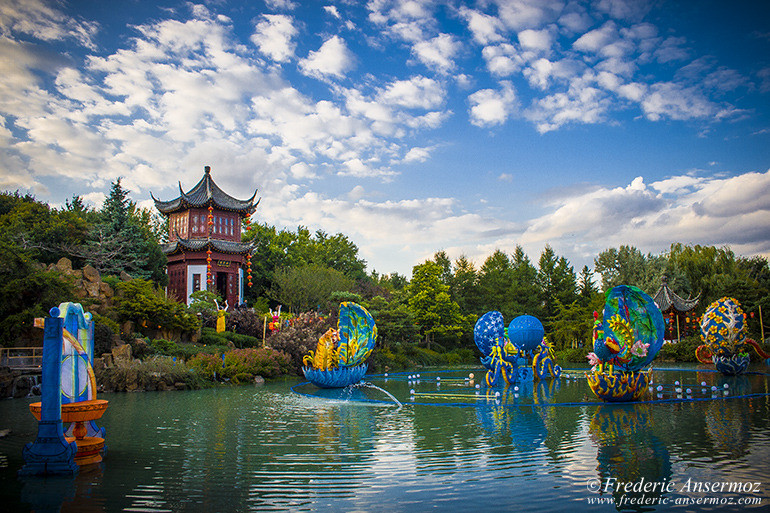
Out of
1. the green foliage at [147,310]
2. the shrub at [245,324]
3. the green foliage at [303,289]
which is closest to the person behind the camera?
the green foliage at [147,310]

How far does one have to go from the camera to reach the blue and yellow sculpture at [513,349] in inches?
619

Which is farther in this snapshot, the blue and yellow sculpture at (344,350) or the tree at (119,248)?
the tree at (119,248)

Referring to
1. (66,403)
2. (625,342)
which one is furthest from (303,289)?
(66,403)

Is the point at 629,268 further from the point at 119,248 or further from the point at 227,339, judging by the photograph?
the point at 119,248

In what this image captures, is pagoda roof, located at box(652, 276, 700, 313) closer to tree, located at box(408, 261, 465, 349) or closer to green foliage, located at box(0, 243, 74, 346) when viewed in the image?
tree, located at box(408, 261, 465, 349)

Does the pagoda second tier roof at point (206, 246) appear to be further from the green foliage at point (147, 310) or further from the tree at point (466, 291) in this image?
the tree at point (466, 291)

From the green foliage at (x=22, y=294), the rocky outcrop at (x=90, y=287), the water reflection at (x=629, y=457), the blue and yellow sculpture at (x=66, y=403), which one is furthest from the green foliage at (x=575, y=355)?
the blue and yellow sculpture at (x=66, y=403)

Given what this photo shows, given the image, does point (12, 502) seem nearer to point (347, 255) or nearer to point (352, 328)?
point (352, 328)

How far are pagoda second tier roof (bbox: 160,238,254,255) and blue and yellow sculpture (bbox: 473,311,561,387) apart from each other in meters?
18.5

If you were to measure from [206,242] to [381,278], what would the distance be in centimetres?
2646

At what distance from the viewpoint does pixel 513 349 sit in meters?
15.7

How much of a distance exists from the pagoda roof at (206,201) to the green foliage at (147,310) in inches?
421

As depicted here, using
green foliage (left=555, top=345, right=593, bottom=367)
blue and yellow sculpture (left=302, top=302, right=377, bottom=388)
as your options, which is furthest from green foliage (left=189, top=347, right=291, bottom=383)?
green foliage (left=555, top=345, right=593, bottom=367)

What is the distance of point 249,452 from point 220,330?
740 inches
